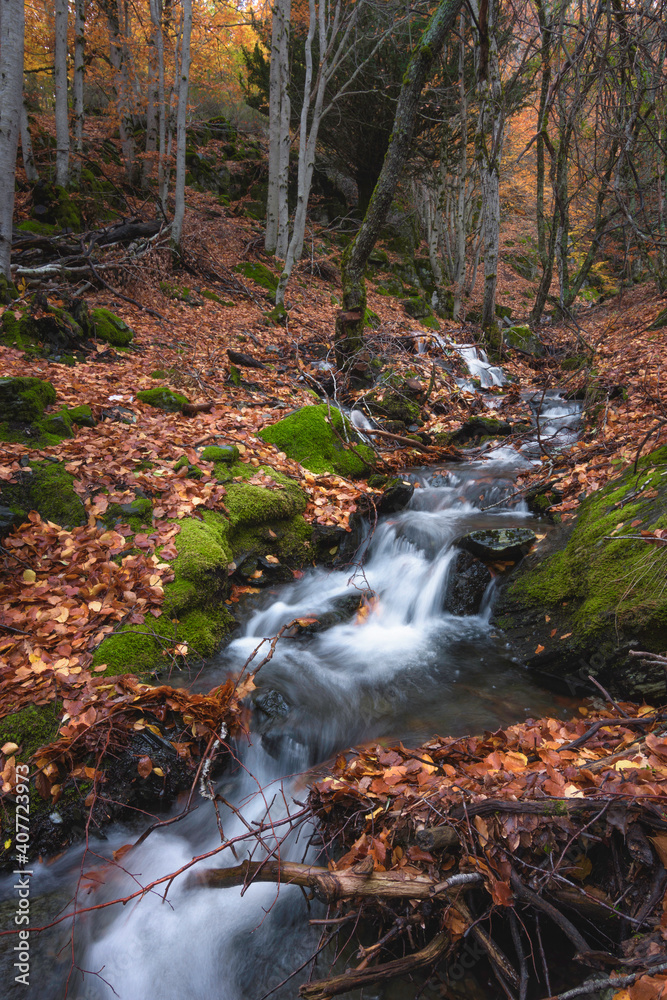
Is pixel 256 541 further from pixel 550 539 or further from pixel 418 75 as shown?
pixel 418 75

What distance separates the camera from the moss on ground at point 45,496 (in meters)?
4.16

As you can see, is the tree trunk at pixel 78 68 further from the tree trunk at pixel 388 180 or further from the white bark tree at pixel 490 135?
the white bark tree at pixel 490 135

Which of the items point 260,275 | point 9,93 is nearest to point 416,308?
point 260,275

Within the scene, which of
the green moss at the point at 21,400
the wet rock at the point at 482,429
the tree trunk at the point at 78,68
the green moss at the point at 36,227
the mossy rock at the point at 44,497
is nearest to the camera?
the mossy rock at the point at 44,497

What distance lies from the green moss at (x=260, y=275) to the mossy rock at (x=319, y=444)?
7304 millimetres

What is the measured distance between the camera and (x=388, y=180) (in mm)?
7926

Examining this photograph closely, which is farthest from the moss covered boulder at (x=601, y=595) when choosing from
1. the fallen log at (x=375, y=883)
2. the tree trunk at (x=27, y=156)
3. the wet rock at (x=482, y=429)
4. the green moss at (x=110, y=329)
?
the tree trunk at (x=27, y=156)

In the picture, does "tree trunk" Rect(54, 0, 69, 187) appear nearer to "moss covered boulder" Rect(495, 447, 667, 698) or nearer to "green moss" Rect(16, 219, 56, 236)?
"green moss" Rect(16, 219, 56, 236)

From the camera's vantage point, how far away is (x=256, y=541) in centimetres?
526

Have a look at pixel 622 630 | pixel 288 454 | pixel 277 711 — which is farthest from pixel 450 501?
pixel 277 711

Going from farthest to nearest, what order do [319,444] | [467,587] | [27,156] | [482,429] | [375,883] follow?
[27,156], [482,429], [319,444], [467,587], [375,883]

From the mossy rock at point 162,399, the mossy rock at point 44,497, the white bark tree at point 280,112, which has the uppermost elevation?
the white bark tree at point 280,112

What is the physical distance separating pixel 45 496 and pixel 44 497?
0.01 m

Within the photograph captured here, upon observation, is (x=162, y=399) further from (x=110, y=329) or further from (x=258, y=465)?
(x=110, y=329)
